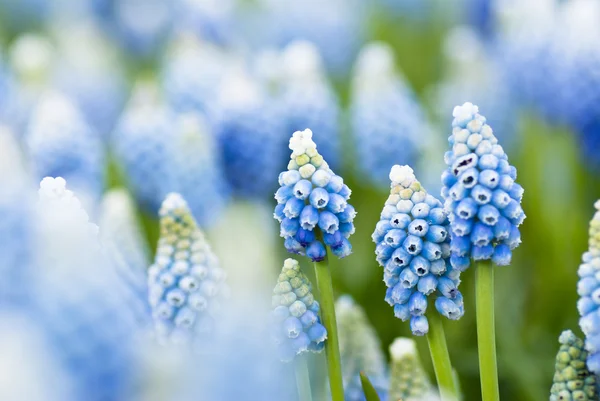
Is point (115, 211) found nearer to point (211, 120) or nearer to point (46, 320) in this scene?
point (46, 320)

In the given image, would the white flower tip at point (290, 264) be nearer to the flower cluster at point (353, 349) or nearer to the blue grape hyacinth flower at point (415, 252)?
the blue grape hyacinth flower at point (415, 252)

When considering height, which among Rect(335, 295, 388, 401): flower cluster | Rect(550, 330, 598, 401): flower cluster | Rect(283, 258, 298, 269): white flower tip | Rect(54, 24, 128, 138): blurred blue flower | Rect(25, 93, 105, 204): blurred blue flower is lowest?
Rect(550, 330, 598, 401): flower cluster

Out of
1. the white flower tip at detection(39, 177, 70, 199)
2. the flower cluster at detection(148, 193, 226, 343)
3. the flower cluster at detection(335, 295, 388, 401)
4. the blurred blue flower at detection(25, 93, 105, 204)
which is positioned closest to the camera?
the white flower tip at detection(39, 177, 70, 199)

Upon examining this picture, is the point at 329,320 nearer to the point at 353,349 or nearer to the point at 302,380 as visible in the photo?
the point at 302,380

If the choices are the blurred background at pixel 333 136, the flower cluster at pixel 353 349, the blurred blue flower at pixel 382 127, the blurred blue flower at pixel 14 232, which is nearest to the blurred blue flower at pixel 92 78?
the blurred background at pixel 333 136

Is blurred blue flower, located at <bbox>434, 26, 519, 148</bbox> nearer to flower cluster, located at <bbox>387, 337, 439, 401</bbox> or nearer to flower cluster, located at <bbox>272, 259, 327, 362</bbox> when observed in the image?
flower cluster, located at <bbox>387, 337, 439, 401</bbox>

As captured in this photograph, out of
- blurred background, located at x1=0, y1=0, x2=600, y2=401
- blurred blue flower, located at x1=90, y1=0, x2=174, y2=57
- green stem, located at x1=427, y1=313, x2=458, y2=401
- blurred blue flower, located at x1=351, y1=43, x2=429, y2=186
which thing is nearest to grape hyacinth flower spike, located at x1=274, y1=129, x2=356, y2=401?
green stem, located at x1=427, y1=313, x2=458, y2=401

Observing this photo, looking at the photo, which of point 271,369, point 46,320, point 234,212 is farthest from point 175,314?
point 234,212
